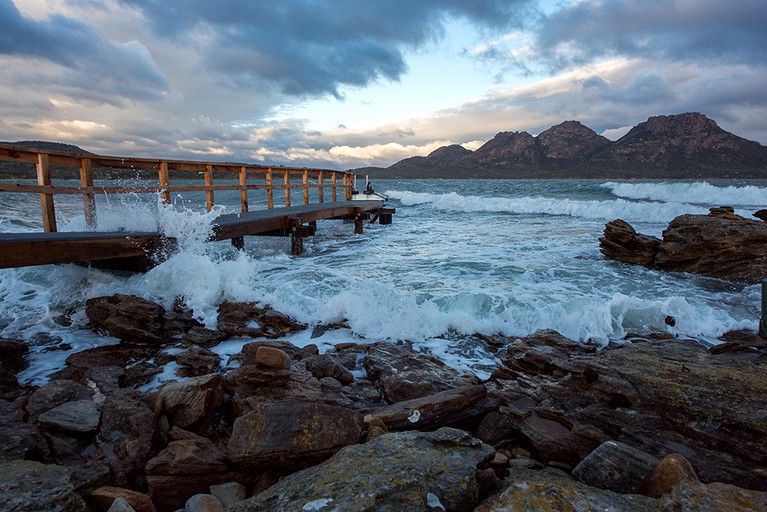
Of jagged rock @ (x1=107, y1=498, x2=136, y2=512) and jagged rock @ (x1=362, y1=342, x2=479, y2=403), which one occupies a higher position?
jagged rock @ (x1=107, y1=498, x2=136, y2=512)

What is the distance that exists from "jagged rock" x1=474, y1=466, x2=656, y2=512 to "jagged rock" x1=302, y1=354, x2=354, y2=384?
2.33m

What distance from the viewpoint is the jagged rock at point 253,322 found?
5496 mm

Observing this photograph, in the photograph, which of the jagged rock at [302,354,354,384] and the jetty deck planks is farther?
the jetty deck planks

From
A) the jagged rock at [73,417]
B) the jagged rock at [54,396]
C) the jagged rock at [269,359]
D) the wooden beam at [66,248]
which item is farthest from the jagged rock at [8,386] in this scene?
the jagged rock at [269,359]

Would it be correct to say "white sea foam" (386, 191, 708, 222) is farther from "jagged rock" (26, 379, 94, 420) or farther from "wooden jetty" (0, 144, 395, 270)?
"jagged rock" (26, 379, 94, 420)

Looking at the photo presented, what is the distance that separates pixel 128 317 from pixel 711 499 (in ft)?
19.1

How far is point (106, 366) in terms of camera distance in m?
4.13

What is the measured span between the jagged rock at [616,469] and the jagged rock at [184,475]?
1846 millimetres

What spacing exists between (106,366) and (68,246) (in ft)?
6.74

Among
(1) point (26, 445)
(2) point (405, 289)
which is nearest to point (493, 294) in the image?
(2) point (405, 289)

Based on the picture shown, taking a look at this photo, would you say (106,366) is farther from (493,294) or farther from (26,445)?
(493,294)

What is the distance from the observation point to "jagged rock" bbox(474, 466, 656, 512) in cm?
151

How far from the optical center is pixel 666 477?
1.87 metres

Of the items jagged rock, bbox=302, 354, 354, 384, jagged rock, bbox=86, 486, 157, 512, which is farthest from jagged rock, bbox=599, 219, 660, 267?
jagged rock, bbox=86, 486, 157, 512
